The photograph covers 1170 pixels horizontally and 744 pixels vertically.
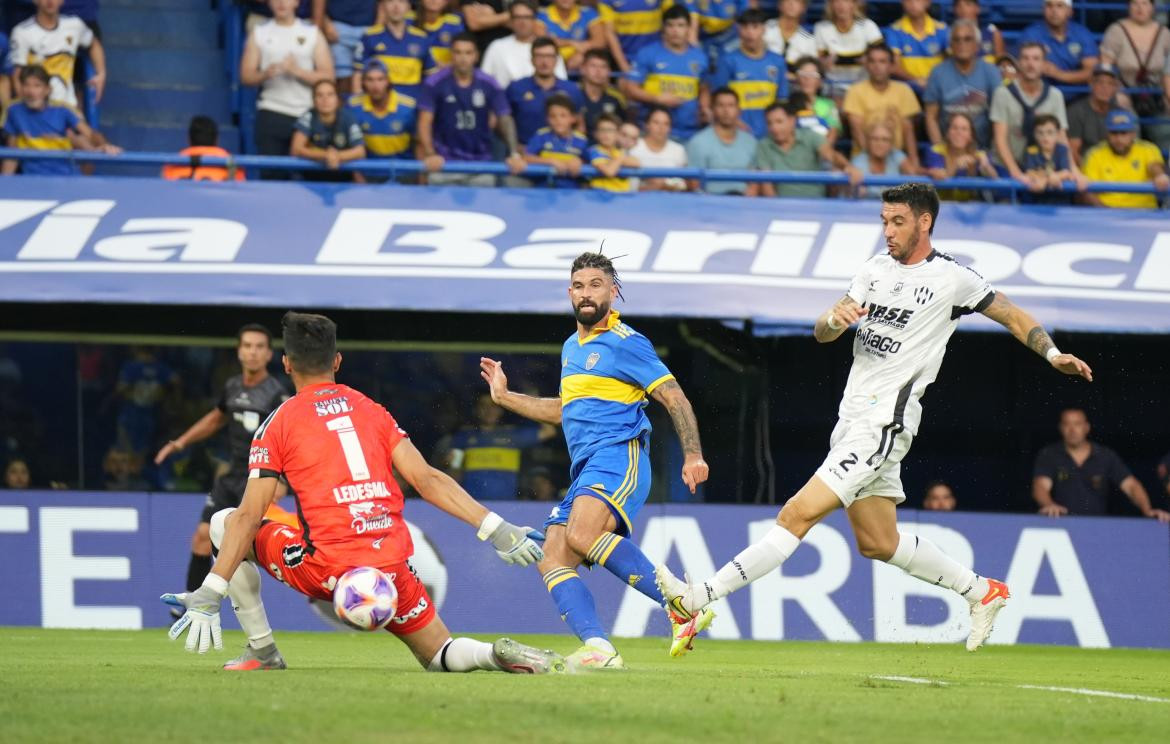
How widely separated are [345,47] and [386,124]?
1480mm

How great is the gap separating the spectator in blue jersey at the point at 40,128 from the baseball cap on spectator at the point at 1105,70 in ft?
28.1

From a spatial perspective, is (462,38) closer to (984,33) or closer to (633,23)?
(633,23)

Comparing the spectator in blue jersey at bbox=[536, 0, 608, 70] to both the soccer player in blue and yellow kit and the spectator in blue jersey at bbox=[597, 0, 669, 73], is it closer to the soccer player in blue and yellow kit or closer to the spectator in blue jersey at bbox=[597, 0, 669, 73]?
the spectator in blue jersey at bbox=[597, 0, 669, 73]

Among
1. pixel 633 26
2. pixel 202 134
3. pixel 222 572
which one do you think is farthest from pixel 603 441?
pixel 633 26

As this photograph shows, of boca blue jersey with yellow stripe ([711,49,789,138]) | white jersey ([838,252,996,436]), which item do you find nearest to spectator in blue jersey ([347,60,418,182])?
boca blue jersey with yellow stripe ([711,49,789,138])

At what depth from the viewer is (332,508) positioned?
7035mm

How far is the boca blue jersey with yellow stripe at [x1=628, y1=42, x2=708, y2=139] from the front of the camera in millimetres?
15516

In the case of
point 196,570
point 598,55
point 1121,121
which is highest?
point 598,55

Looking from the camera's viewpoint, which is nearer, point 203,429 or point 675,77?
point 203,429

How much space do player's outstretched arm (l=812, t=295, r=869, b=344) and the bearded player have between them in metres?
2.15

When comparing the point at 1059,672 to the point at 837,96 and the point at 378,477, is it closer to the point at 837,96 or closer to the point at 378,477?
the point at 378,477

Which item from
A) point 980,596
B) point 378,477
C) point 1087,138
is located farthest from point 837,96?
point 378,477

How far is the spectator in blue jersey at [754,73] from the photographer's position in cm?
1559

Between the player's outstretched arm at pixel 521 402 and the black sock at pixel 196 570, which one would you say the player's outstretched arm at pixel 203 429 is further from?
the player's outstretched arm at pixel 521 402
